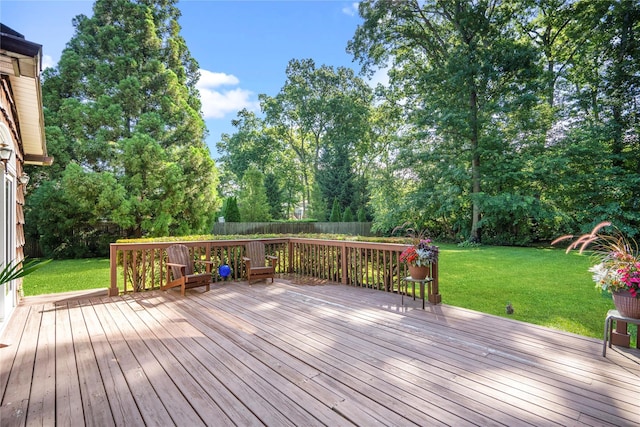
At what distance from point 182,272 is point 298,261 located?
2508 mm

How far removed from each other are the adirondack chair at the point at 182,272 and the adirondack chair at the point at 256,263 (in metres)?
0.77

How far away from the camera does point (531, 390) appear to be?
219 cm

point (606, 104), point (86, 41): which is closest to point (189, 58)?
point (86, 41)

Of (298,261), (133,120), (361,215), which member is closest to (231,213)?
(133,120)

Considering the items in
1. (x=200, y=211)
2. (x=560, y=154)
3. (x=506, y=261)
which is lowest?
(x=506, y=261)

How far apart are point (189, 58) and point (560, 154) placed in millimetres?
17501

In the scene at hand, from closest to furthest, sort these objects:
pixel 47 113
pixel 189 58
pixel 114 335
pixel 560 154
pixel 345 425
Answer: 1. pixel 345 425
2. pixel 114 335
3. pixel 47 113
4. pixel 560 154
5. pixel 189 58

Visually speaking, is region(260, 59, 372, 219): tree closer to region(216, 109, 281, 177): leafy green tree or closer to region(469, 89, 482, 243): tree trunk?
region(216, 109, 281, 177): leafy green tree

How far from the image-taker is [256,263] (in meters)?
5.89

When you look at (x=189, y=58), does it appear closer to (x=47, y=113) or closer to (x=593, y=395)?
(x=47, y=113)

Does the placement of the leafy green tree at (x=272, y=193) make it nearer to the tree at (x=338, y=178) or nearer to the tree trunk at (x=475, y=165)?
the tree at (x=338, y=178)

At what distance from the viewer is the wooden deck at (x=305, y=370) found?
1.92 meters

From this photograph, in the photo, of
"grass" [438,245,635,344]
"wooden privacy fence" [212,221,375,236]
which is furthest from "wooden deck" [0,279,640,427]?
"wooden privacy fence" [212,221,375,236]

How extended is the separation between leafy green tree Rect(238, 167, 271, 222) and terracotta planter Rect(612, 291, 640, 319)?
16.0 m
